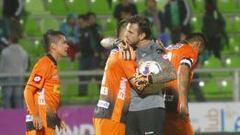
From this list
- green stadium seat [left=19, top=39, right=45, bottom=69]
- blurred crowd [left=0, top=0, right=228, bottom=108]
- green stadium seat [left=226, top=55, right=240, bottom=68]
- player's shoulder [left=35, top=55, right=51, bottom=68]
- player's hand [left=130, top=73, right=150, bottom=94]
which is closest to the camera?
player's hand [left=130, top=73, right=150, bottom=94]

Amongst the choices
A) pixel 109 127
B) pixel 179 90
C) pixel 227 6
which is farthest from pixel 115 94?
pixel 227 6

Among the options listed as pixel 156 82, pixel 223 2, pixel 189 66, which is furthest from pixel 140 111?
pixel 223 2

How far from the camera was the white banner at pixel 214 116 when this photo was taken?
14406 mm

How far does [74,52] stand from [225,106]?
11.2 ft

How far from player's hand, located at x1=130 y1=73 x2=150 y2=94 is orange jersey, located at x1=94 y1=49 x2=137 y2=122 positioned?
0.20m

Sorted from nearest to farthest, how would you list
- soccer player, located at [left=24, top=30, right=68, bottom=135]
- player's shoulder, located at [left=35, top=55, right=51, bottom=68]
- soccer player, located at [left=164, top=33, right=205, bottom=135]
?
soccer player, located at [left=164, top=33, right=205, bottom=135]
soccer player, located at [left=24, top=30, right=68, bottom=135]
player's shoulder, located at [left=35, top=55, right=51, bottom=68]

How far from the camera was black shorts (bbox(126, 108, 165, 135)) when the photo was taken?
759 centimetres

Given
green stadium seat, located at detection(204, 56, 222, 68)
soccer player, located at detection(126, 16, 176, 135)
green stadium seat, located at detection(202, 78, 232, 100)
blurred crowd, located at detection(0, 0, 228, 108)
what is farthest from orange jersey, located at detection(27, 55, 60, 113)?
green stadium seat, located at detection(204, 56, 222, 68)

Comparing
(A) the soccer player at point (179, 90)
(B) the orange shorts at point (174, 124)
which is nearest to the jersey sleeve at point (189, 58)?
(A) the soccer player at point (179, 90)

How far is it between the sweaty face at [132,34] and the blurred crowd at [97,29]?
7109 millimetres

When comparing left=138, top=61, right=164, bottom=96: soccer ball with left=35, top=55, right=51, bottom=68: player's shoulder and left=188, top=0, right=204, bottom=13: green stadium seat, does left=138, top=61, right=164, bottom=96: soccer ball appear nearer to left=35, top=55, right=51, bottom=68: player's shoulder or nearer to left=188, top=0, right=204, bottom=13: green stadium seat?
left=35, top=55, right=51, bottom=68: player's shoulder

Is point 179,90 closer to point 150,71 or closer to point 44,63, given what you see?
point 150,71

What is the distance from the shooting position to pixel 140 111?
25.1ft

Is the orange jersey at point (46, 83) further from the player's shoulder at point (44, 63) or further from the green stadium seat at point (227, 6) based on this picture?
the green stadium seat at point (227, 6)
